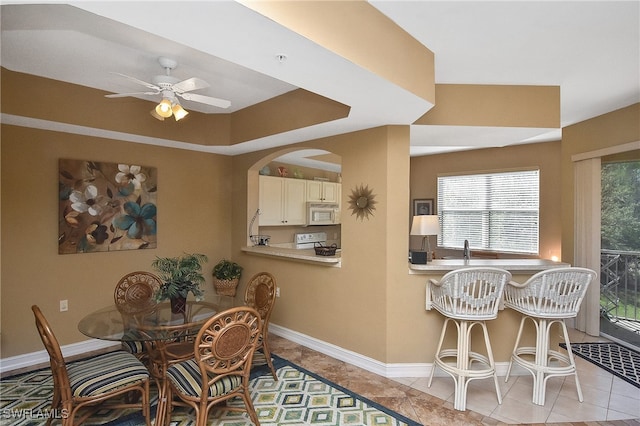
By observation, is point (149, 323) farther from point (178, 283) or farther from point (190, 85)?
point (190, 85)

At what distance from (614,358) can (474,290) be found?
2224 millimetres

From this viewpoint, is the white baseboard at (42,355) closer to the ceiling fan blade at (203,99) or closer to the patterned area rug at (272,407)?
the patterned area rug at (272,407)

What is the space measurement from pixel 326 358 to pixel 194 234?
2.36 m

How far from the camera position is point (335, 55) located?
5.56ft

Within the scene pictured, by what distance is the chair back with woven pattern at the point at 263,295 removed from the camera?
2.90 meters

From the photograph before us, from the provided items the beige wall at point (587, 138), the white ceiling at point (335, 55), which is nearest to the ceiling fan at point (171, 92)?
the white ceiling at point (335, 55)

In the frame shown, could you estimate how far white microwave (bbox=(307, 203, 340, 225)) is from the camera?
5.73 m

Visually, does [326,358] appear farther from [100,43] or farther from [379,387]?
[100,43]

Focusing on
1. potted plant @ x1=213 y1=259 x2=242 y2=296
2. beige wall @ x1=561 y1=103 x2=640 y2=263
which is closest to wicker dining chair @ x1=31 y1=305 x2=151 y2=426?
potted plant @ x1=213 y1=259 x2=242 y2=296

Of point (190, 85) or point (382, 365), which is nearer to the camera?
point (190, 85)

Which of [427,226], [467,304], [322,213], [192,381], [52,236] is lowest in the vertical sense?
[192,381]

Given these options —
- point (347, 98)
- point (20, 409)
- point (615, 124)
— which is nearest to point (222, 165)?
point (347, 98)

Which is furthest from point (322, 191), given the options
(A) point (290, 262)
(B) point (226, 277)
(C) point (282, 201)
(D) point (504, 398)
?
(D) point (504, 398)

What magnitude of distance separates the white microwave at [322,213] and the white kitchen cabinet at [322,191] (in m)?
0.10
